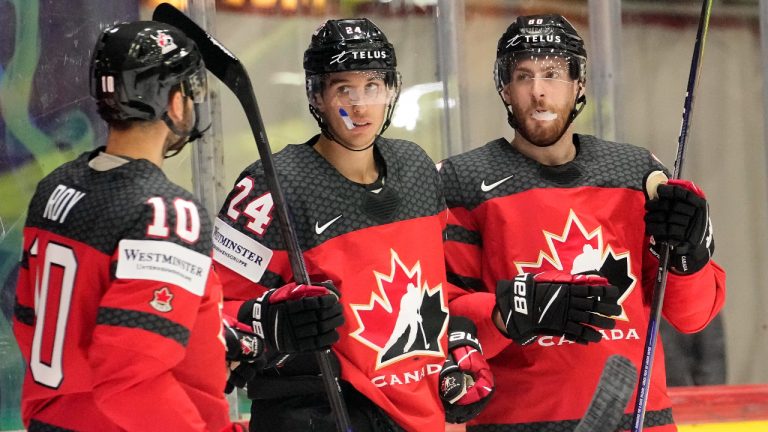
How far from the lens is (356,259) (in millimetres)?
2445

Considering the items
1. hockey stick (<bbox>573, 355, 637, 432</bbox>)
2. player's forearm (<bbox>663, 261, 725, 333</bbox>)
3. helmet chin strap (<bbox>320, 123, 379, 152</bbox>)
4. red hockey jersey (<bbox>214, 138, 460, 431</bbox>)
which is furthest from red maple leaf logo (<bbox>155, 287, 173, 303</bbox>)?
player's forearm (<bbox>663, 261, 725, 333</bbox>)

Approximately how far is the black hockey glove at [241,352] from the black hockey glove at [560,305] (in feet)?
1.79

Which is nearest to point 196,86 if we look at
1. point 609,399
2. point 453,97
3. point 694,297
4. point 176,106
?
point 176,106

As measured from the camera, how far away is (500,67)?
9.20 ft

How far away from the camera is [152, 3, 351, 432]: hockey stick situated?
2.31 metres

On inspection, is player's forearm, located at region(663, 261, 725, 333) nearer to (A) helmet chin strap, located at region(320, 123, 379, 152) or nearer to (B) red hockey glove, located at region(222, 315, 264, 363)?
(A) helmet chin strap, located at region(320, 123, 379, 152)

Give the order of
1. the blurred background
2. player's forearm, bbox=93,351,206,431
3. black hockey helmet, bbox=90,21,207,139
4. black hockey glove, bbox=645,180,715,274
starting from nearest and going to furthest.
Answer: player's forearm, bbox=93,351,206,431, black hockey helmet, bbox=90,21,207,139, black hockey glove, bbox=645,180,715,274, the blurred background

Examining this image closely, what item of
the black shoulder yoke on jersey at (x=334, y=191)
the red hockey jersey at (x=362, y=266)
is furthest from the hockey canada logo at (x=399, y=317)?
the black shoulder yoke on jersey at (x=334, y=191)

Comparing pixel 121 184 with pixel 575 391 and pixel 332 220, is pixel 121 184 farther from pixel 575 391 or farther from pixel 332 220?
pixel 575 391

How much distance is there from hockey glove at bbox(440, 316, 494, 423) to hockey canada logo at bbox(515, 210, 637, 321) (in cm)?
22

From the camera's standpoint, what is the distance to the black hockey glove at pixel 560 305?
8.13ft

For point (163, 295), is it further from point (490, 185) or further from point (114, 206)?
point (490, 185)

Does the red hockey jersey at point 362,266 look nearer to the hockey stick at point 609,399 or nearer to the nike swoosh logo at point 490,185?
the nike swoosh logo at point 490,185

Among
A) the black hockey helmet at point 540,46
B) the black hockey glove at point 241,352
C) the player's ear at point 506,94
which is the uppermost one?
the black hockey helmet at point 540,46
